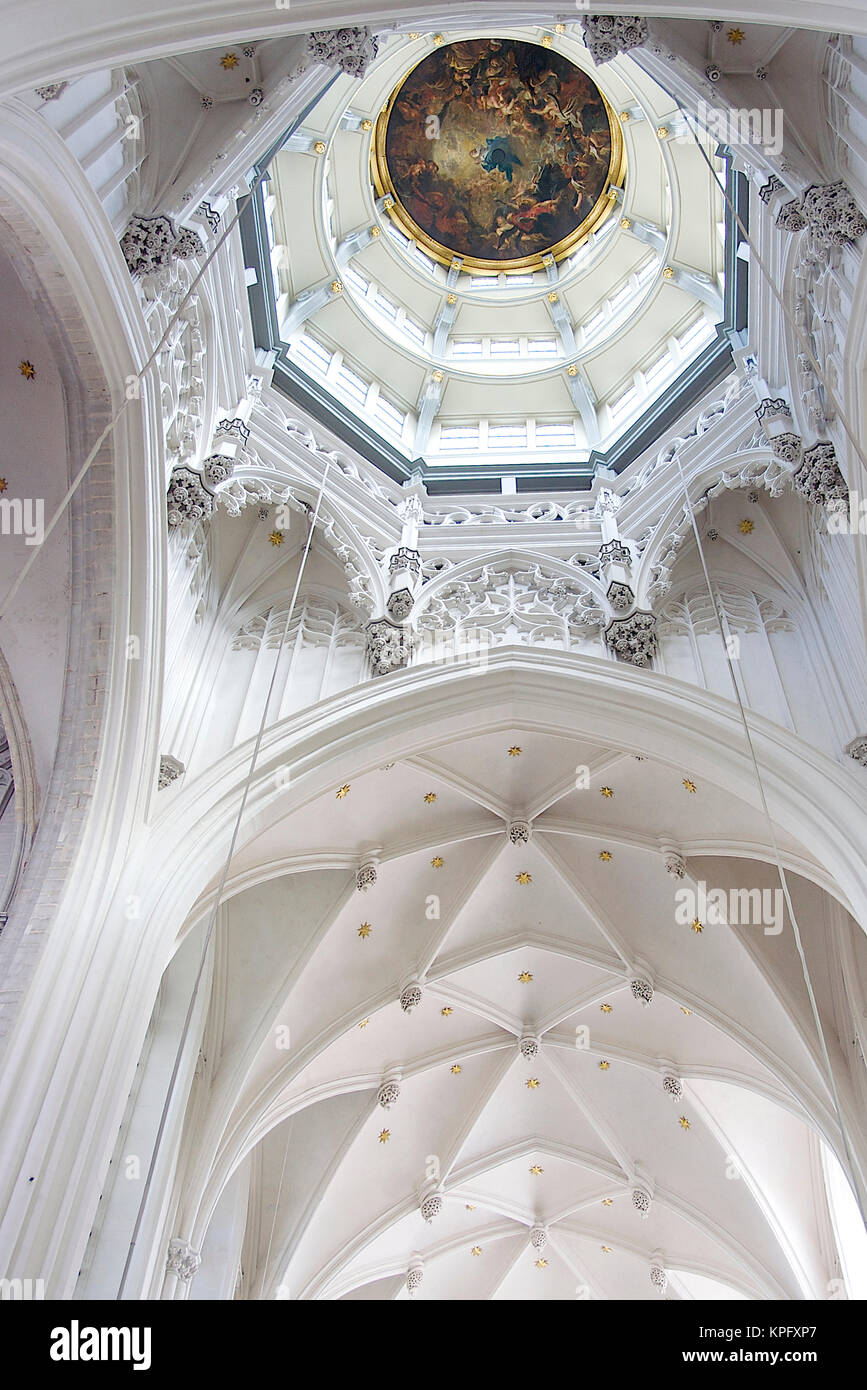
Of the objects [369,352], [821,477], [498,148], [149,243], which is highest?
[498,148]

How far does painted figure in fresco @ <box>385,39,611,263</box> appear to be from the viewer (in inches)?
674

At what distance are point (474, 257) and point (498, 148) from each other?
1.87m

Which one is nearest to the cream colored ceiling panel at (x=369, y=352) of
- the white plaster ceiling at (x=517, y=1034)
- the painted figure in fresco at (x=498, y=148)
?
the painted figure in fresco at (x=498, y=148)

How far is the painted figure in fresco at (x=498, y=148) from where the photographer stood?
17109mm

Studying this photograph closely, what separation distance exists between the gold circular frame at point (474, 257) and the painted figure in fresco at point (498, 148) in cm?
8

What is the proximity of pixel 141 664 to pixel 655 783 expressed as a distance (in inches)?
231

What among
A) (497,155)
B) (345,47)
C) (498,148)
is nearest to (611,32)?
(345,47)

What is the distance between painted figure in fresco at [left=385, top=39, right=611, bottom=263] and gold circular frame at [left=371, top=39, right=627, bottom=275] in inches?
3.3

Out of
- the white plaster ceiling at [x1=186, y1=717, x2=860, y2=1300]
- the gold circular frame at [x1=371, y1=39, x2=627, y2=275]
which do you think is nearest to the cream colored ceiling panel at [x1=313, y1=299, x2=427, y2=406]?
the gold circular frame at [x1=371, y1=39, x2=627, y2=275]

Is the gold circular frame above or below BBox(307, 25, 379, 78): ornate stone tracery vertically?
above

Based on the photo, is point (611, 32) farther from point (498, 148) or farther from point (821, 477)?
point (498, 148)

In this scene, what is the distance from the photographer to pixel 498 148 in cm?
1825

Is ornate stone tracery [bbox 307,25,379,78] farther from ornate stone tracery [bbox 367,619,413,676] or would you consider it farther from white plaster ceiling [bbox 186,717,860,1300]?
white plaster ceiling [bbox 186,717,860,1300]

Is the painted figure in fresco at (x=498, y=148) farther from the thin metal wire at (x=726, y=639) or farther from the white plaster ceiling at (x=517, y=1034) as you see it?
the white plaster ceiling at (x=517, y=1034)
